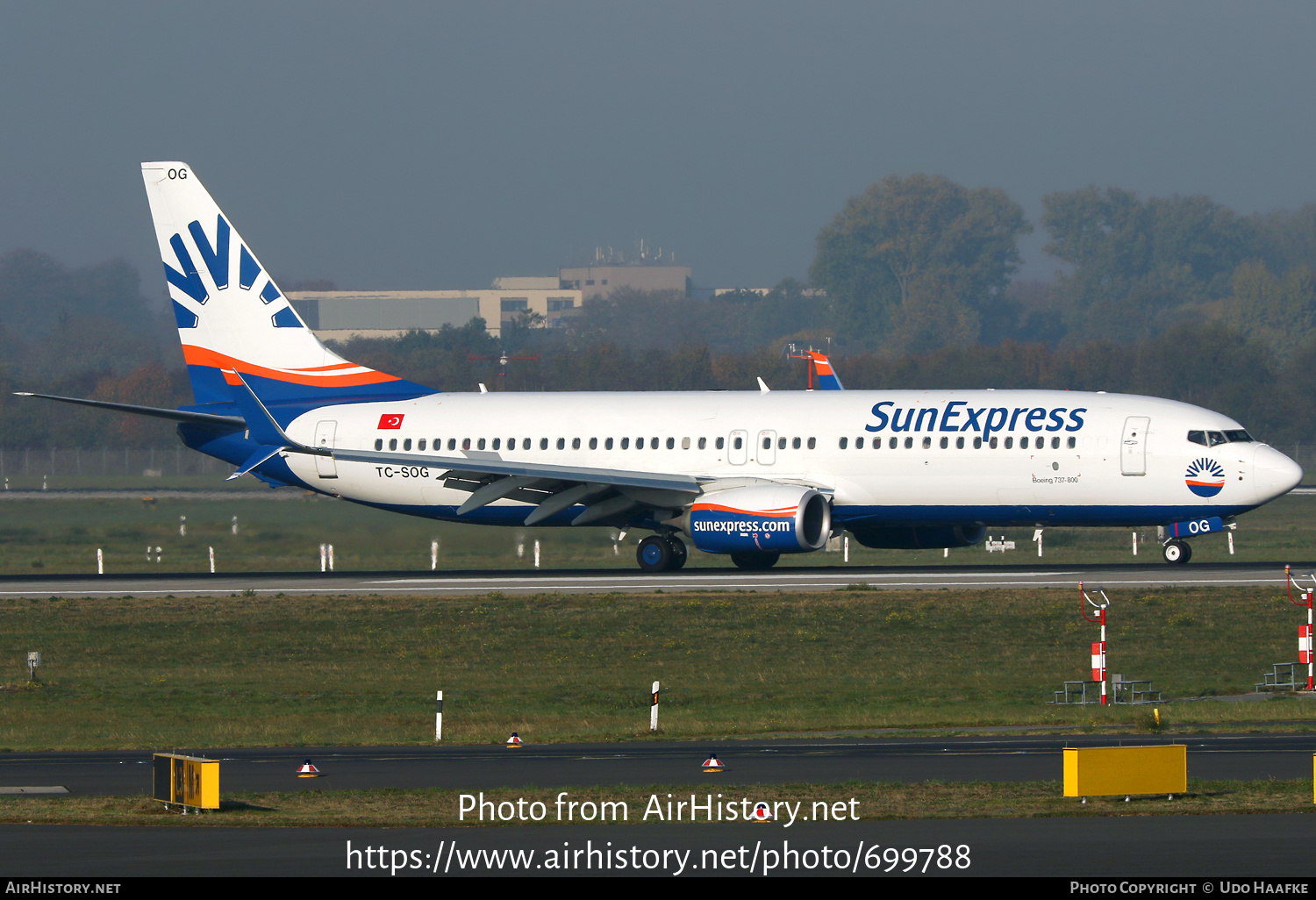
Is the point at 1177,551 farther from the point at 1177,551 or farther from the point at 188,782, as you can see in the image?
the point at 188,782

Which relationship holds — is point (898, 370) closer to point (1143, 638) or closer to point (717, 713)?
point (1143, 638)

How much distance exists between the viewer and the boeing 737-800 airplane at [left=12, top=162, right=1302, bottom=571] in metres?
42.3

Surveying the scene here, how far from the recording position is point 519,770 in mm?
21000

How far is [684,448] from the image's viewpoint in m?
45.5

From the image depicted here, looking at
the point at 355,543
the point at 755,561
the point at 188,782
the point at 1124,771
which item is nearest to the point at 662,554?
the point at 755,561

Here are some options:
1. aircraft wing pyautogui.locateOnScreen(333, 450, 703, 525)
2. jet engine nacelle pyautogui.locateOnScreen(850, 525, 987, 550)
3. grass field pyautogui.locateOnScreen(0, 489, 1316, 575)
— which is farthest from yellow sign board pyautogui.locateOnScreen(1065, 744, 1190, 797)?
grass field pyautogui.locateOnScreen(0, 489, 1316, 575)

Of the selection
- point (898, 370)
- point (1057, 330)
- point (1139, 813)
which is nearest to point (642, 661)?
point (1139, 813)

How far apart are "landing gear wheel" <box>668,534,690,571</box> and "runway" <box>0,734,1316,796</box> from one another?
22288 millimetres

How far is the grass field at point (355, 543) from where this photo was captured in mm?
49906

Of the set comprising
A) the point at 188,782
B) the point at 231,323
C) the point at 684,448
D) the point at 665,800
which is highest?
the point at 231,323

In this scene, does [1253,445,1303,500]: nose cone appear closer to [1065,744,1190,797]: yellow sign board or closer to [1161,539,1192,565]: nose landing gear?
[1161,539,1192,565]: nose landing gear

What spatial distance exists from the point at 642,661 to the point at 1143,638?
950 cm

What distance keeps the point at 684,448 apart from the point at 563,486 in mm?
3265

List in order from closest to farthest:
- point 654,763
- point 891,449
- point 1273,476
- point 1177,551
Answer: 1. point 654,763
2. point 1273,476
3. point 891,449
4. point 1177,551
